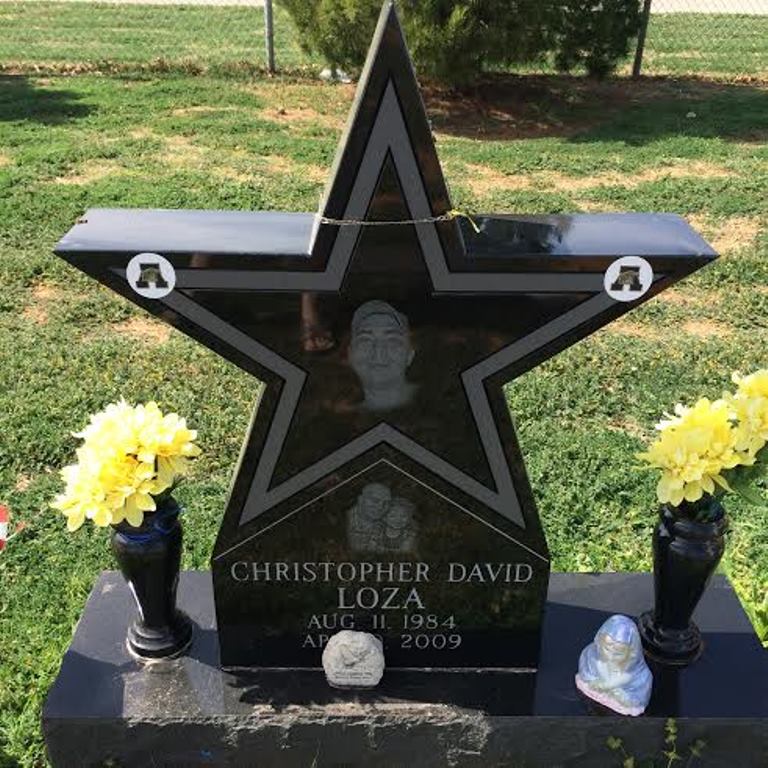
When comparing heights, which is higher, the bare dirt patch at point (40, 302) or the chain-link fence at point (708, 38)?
the chain-link fence at point (708, 38)

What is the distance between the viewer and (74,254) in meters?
2.67

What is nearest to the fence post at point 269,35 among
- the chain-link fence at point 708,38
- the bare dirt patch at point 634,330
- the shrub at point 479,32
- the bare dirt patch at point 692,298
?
the shrub at point 479,32

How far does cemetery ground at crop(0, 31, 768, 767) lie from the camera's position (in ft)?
13.7

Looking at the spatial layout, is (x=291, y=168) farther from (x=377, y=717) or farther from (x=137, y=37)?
(x=137, y=37)

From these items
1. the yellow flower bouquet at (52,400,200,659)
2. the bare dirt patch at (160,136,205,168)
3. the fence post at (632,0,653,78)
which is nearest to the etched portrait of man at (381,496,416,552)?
the yellow flower bouquet at (52,400,200,659)

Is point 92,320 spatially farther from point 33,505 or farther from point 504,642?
point 504,642

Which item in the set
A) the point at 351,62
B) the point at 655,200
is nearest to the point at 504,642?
the point at 655,200

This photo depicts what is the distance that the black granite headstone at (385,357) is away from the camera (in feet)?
8.80

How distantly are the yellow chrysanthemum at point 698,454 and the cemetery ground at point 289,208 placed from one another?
1.05 metres

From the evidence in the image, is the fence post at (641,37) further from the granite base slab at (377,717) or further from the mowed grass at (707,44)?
the granite base slab at (377,717)

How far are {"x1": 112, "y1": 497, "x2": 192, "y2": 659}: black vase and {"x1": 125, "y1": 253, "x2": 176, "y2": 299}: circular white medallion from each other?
69 centimetres

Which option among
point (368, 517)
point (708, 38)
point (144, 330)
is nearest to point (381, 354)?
point (368, 517)

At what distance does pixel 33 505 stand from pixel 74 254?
2.07 m

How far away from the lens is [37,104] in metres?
11.1
